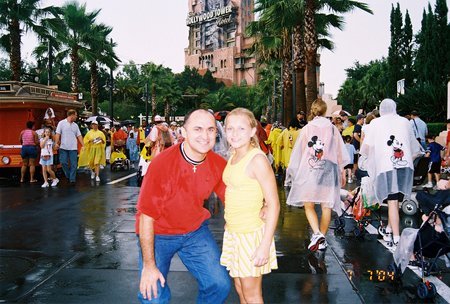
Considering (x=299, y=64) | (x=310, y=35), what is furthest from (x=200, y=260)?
(x=299, y=64)

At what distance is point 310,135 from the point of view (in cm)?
703

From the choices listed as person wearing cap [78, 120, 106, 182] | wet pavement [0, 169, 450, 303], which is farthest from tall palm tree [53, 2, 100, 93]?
wet pavement [0, 169, 450, 303]

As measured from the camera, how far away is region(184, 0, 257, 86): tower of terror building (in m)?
142

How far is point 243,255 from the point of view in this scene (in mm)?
3533

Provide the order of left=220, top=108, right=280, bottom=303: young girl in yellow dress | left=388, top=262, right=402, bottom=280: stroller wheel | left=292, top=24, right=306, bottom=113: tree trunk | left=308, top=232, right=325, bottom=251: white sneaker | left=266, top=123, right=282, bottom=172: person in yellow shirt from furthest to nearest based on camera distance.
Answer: left=292, top=24, right=306, bottom=113: tree trunk
left=266, top=123, right=282, bottom=172: person in yellow shirt
left=308, top=232, right=325, bottom=251: white sneaker
left=388, top=262, right=402, bottom=280: stroller wheel
left=220, top=108, right=280, bottom=303: young girl in yellow dress

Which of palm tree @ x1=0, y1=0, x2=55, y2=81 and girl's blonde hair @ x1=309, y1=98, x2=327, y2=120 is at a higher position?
palm tree @ x1=0, y1=0, x2=55, y2=81

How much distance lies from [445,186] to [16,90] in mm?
13742

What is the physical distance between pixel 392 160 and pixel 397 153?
0.11 metres

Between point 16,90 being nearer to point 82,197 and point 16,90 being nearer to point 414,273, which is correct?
point 82,197

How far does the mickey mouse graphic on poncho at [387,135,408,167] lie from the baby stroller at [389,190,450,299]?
4.79ft

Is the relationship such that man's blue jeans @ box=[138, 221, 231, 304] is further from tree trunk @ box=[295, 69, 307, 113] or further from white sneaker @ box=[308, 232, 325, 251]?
tree trunk @ box=[295, 69, 307, 113]

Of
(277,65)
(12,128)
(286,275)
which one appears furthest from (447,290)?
(277,65)

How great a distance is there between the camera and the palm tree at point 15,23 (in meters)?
25.5

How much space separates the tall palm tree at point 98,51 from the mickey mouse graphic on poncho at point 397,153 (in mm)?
32625
